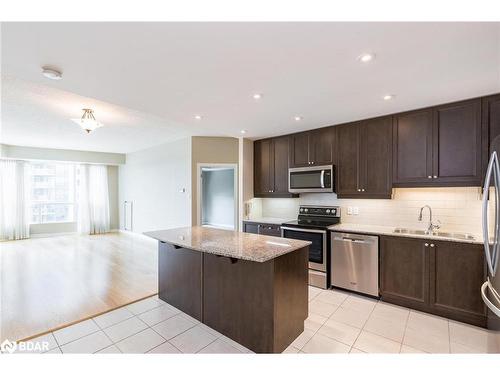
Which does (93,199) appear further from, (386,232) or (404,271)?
(404,271)

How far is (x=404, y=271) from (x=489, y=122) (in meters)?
1.79

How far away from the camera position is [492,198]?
1.81 meters

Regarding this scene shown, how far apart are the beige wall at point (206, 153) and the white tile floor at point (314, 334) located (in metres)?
2.46

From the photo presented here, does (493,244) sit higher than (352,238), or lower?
higher

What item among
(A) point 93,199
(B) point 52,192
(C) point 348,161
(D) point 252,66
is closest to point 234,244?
(D) point 252,66

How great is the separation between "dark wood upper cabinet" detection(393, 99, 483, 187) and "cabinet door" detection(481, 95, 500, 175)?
37mm

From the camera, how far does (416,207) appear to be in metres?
3.06

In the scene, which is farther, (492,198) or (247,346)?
(247,346)

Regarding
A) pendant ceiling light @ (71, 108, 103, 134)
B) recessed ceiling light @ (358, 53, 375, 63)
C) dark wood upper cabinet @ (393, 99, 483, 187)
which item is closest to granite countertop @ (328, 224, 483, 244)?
dark wood upper cabinet @ (393, 99, 483, 187)
